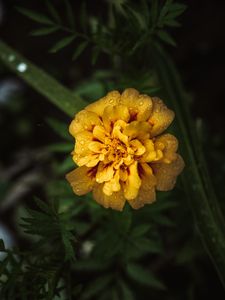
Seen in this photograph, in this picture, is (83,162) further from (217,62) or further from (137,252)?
(217,62)

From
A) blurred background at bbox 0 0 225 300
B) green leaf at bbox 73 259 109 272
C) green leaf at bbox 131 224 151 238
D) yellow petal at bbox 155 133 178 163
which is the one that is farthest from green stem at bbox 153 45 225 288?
blurred background at bbox 0 0 225 300

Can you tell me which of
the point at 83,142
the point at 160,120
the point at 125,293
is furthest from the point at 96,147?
the point at 125,293

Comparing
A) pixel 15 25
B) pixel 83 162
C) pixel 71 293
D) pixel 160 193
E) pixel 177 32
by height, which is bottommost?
pixel 71 293

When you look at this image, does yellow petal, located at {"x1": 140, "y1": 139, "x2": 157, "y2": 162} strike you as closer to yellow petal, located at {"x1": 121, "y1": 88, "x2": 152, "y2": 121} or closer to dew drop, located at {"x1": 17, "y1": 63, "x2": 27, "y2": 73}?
yellow petal, located at {"x1": 121, "y1": 88, "x2": 152, "y2": 121}

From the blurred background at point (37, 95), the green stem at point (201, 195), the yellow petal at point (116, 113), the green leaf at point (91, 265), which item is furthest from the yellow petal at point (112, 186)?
the blurred background at point (37, 95)

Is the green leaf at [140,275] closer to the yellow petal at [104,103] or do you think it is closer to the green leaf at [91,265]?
the green leaf at [91,265]

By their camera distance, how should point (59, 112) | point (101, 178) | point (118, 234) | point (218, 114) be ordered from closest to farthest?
point (101, 178) → point (118, 234) → point (218, 114) → point (59, 112)

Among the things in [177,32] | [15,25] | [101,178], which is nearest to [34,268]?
[101,178]
